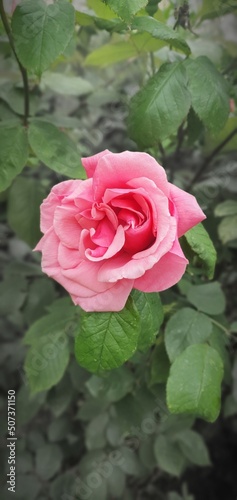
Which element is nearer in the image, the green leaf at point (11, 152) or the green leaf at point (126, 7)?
the green leaf at point (126, 7)

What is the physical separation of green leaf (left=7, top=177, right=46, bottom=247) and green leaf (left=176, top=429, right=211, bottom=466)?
1.84 feet

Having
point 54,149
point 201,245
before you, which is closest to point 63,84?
point 54,149

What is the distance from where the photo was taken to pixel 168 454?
115cm

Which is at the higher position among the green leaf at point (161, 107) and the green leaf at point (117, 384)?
the green leaf at point (161, 107)

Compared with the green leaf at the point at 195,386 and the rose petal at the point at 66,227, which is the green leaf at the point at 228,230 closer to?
the green leaf at the point at 195,386

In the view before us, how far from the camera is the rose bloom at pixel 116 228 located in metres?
0.47

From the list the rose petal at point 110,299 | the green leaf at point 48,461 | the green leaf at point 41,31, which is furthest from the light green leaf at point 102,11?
the green leaf at point 48,461

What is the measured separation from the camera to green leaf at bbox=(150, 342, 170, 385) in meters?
0.79

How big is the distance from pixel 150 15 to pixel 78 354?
0.45 m

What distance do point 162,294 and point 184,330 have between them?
156 mm

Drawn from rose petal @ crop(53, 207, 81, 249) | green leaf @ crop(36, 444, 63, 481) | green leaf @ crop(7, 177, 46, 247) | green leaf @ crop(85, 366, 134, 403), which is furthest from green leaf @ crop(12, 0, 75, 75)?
green leaf @ crop(36, 444, 63, 481)

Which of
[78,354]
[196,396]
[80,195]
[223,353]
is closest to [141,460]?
[223,353]

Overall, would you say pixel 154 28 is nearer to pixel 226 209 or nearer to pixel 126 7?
pixel 126 7

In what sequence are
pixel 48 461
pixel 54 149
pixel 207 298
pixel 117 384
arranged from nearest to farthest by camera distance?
pixel 54 149 < pixel 207 298 < pixel 117 384 < pixel 48 461
